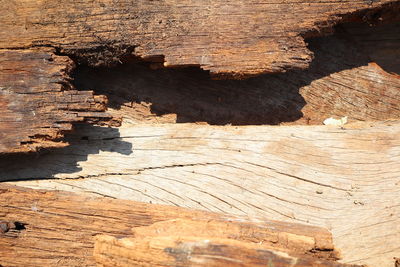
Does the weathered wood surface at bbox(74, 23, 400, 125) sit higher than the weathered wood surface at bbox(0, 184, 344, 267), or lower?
higher

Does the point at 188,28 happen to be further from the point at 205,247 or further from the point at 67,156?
the point at 205,247

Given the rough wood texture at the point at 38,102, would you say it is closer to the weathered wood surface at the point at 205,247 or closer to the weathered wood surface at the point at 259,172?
the weathered wood surface at the point at 259,172

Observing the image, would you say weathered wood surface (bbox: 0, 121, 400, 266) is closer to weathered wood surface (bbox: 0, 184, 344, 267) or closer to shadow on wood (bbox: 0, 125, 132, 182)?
shadow on wood (bbox: 0, 125, 132, 182)

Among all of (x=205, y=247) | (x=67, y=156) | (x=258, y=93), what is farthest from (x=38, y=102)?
(x=258, y=93)

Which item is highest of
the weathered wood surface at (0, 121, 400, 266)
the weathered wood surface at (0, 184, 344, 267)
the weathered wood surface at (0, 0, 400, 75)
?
the weathered wood surface at (0, 0, 400, 75)

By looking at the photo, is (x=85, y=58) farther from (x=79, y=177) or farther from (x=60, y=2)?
(x=79, y=177)

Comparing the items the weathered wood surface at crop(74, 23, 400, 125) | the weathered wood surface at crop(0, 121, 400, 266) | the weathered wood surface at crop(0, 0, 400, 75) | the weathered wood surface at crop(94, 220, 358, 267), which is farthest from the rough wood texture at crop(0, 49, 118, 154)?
the weathered wood surface at crop(94, 220, 358, 267)

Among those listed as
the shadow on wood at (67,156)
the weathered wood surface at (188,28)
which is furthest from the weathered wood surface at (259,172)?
the weathered wood surface at (188,28)
